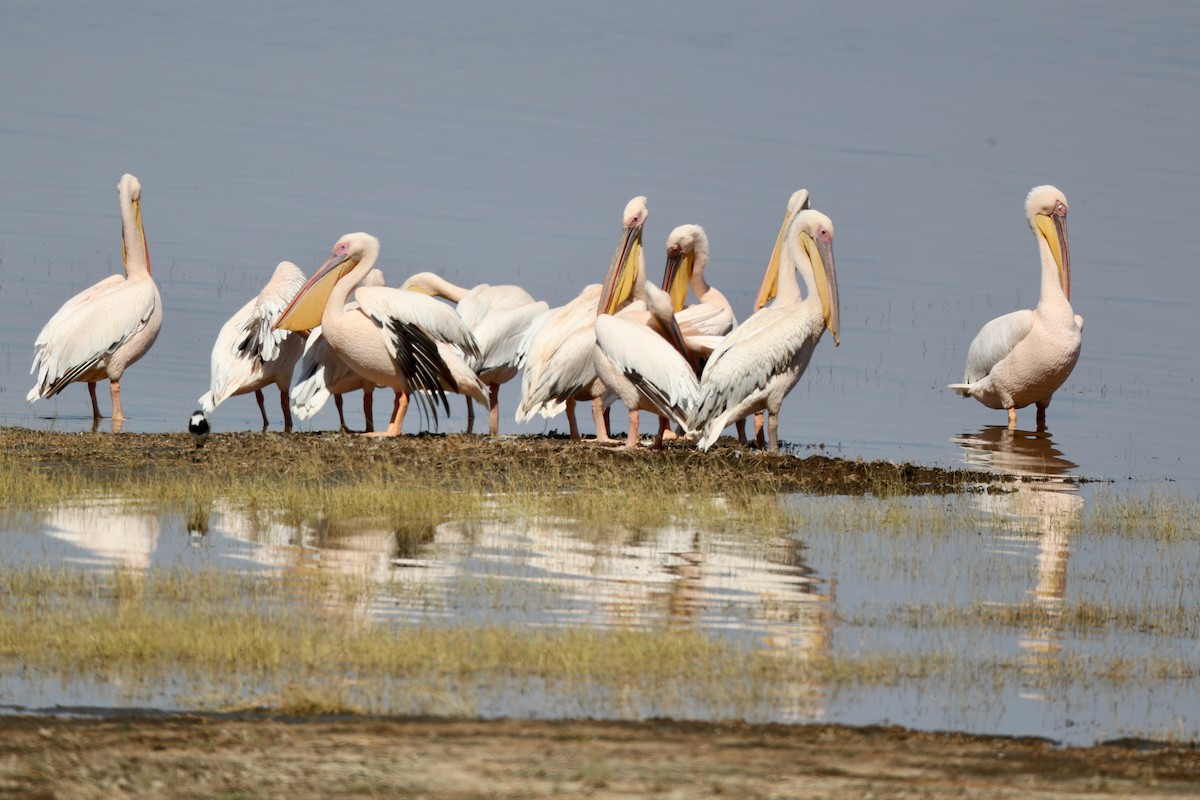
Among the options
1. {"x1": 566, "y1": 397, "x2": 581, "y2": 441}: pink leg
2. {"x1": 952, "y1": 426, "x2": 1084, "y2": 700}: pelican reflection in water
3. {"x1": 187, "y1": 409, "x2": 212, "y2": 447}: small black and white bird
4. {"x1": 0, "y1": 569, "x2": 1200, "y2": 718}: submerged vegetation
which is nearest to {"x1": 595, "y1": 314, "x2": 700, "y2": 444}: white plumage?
{"x1": 566, "y1": 397, "x2": 581, "y2": 441}: pink leg

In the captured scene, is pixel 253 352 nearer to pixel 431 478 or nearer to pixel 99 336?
pixel 99 336

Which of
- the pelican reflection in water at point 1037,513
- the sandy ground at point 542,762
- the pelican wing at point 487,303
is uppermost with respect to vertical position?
the pelican wing at point 487,303

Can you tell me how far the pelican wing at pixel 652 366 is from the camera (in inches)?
449

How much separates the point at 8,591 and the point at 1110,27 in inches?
2603

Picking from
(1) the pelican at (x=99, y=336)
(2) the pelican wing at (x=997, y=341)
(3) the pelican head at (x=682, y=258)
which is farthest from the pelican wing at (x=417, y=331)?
(2) the pelican wing at (x=997, y=341)

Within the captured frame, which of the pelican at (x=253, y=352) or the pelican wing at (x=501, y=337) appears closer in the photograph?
the pelican at (x=253, y=352)

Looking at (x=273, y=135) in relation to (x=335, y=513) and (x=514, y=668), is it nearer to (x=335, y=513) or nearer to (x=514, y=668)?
(x=335, y=513)

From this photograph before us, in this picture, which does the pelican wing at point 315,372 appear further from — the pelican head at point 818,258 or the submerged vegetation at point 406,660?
the submerged vegetation at point 406,660

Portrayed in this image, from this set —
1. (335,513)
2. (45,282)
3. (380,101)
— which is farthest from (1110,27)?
(335,513)

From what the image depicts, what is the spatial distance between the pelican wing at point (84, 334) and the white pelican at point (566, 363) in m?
2.65

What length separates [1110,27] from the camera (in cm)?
6825

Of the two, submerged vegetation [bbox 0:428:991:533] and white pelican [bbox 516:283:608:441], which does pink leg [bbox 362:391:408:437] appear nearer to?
submerged vegetation [bbox 0:428:991:533]

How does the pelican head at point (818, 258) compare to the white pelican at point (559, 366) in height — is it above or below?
above

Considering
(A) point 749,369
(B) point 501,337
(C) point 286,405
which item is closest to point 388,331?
(C) point 286,405
